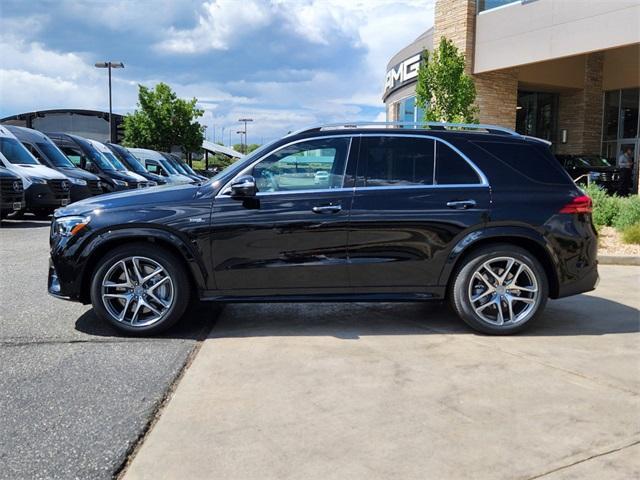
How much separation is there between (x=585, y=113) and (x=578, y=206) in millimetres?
21259

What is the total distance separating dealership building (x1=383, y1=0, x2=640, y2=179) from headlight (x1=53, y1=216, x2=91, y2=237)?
14.8 m

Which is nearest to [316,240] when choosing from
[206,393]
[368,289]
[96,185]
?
[368,289]

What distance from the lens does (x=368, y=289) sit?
5.10 metres

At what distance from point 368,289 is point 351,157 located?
44.3 inches

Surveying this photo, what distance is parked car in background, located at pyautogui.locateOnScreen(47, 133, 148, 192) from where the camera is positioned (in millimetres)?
18938

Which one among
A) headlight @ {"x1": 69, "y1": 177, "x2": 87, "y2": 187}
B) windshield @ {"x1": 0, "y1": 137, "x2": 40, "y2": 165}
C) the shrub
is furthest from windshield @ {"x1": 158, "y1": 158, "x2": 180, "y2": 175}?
the shrub

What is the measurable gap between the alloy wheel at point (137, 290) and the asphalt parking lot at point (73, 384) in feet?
0.68

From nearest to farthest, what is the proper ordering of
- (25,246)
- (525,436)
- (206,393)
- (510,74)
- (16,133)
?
1. (525,436)
2. (206,393)
3. (25,246)
4. (16,133)
5. (510,74)

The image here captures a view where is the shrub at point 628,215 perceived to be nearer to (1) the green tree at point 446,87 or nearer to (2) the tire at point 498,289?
(1) the green tree at point 446,87

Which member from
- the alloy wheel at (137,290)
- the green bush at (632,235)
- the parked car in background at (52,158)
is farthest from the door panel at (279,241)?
the parked car in background at (52,158)

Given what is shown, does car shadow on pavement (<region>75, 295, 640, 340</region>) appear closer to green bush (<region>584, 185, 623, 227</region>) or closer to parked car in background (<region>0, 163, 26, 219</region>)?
green bush (<region>584, 185, 623, 227</region>)

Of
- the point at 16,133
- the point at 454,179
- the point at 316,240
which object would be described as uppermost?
the point at 16,133

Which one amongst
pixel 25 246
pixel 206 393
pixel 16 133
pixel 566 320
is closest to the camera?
pixel 206 393

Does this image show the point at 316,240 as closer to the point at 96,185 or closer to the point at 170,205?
the point at 170,205
